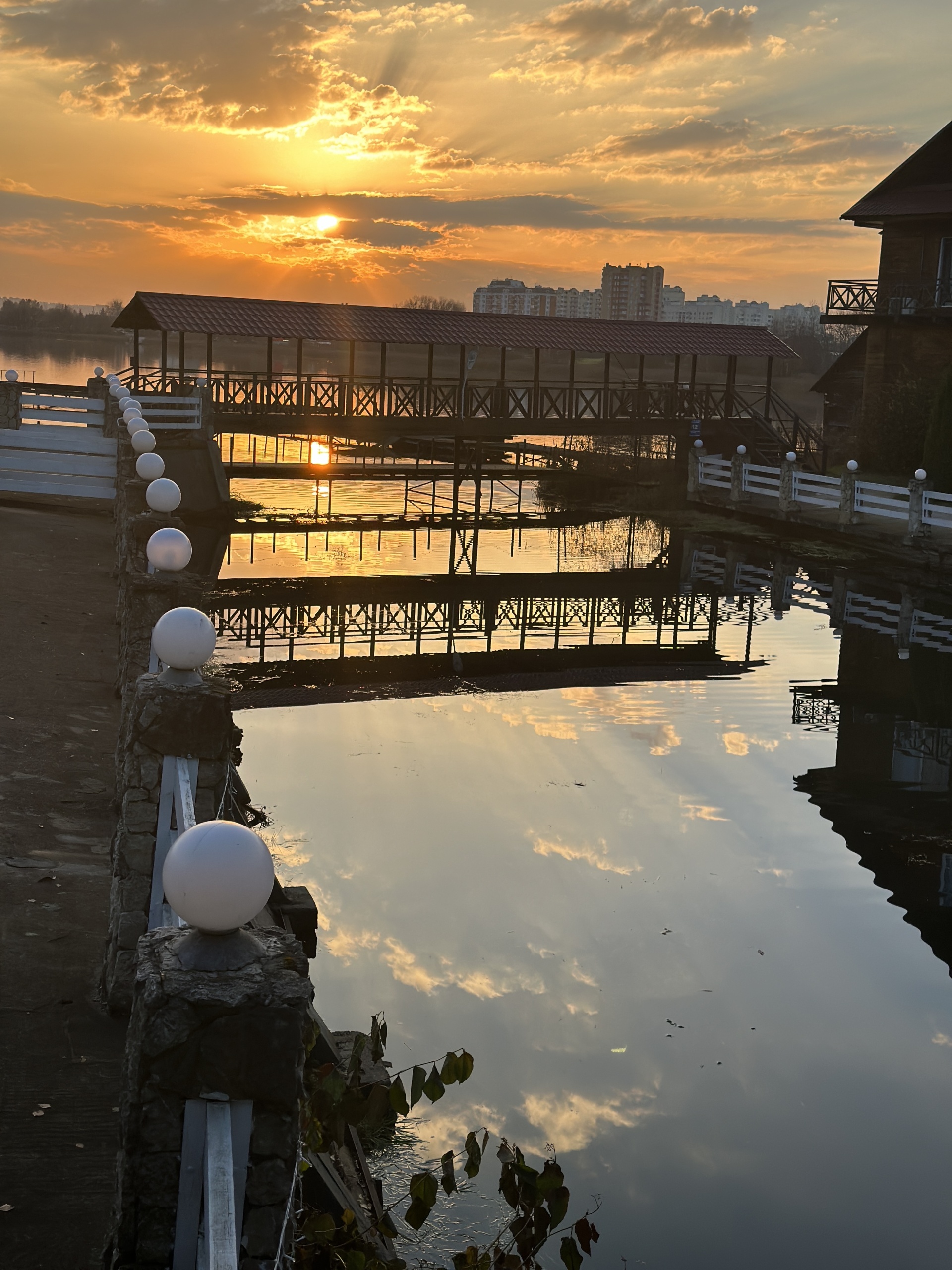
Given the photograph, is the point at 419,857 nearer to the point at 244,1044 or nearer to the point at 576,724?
the point at 576,724

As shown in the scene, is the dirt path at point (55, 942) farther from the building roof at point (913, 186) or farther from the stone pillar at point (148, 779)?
the building roof at point (913, 186)

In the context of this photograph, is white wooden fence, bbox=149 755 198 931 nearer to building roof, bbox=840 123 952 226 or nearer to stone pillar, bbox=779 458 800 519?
stone pillar, bbox=779 458 800 519

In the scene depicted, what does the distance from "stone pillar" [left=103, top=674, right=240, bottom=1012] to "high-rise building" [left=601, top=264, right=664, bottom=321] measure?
574ft

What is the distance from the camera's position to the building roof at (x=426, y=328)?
31.5 meters

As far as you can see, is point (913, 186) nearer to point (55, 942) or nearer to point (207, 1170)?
point (55, 942)

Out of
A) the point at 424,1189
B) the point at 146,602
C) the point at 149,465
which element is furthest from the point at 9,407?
the point at 424,1189

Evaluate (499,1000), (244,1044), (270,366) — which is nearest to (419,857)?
(499,1000)

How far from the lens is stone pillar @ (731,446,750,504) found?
30.4m

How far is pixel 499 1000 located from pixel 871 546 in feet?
62.7

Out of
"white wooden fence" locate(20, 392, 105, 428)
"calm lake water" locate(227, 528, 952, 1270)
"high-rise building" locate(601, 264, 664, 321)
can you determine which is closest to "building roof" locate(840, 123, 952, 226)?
"white wooden fence" locate(20, 392, 105, 428)

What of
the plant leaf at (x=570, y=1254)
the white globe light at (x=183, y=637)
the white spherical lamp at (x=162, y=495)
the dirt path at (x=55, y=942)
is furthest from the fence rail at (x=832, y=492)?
the plant leaf at (x=570, y=1254)

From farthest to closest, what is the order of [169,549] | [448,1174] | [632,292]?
1. [632,292]
2. [169,549]
3. [448,1174]

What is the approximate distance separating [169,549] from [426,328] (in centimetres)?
2787

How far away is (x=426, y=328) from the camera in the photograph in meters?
33.8
